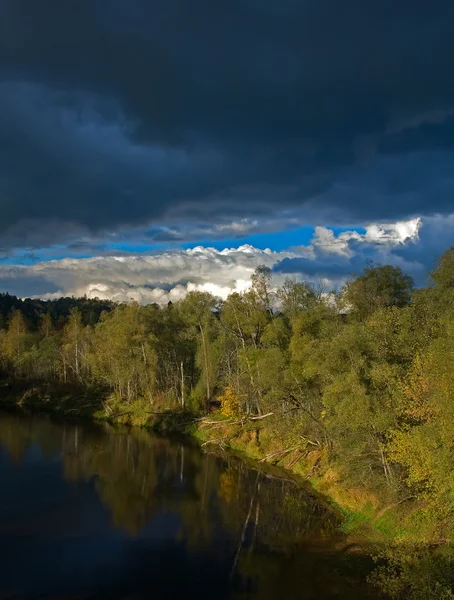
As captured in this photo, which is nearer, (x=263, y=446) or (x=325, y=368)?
(x=325, y=368)

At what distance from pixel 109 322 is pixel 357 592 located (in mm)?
73806

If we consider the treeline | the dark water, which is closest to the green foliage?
the treeline

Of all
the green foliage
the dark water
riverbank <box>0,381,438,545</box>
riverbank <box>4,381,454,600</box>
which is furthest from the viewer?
the green foliage

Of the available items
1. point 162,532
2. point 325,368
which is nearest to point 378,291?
point 325,368

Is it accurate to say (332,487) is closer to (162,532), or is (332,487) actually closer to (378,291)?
(162,532)

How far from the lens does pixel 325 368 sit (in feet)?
122

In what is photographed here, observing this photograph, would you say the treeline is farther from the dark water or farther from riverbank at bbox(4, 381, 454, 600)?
the dark water

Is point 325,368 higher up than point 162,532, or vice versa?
point 325,368

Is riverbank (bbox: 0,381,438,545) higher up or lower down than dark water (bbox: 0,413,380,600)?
higher up

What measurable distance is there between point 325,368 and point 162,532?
16.4 m

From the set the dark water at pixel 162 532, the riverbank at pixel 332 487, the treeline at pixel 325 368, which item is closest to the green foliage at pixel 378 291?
the treeline at pixel 325 368

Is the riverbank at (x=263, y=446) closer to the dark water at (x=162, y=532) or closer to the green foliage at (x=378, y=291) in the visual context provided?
the dark water at (x=162, y=532)

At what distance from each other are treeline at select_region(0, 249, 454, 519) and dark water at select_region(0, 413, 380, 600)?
5996mm

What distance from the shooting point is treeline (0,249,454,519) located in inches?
1099
